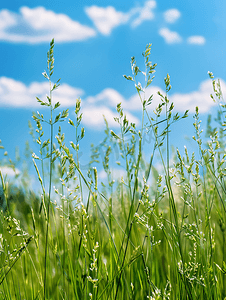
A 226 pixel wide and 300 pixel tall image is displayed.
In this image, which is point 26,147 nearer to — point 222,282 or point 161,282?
point 161,282

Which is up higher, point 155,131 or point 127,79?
point 127,79

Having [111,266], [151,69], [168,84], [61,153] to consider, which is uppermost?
[151,69]

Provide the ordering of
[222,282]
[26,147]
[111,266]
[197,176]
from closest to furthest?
[197,176] → [111,266] → [222,282] → [26,147]

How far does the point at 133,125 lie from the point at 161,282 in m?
1.26

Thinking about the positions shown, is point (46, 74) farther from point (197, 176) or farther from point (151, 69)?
point (197, 176)

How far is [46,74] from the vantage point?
5.71 feet

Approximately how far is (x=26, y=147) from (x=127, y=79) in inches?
103

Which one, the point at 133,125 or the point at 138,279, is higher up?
the point at 133,125

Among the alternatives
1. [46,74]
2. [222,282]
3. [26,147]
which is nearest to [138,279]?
[222,282]

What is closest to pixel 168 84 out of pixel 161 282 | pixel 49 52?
pixel 49 52

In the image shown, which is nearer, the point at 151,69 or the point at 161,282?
the point at 151,69

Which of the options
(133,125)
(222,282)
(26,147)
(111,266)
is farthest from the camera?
(26,147)

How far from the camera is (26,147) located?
3996 mm

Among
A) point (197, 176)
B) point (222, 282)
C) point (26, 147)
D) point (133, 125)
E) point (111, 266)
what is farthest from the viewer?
point (26, 147)
